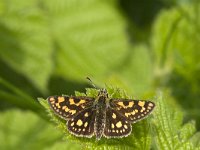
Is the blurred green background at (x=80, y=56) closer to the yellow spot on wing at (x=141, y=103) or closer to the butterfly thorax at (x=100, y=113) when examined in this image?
→ the butterfly thorax at (x=100, y=113)

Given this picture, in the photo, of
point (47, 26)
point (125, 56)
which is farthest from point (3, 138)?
point (125, 56)

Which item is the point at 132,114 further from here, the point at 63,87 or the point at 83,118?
the point at 63,87

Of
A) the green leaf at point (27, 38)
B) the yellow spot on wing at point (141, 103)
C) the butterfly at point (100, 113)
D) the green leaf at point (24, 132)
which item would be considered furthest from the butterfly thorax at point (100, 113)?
the green leaf at point (27, 38)

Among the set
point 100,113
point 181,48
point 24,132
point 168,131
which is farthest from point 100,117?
point 181,48

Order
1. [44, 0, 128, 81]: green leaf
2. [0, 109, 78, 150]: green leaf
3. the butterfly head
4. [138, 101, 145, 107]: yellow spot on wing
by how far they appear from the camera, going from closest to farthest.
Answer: [138, 101, 145, 107]: yellow spot on wing, the butterfly head, [0, 109, 78, 150]: green leaf, [44, 0, 128, 81]: green leaf

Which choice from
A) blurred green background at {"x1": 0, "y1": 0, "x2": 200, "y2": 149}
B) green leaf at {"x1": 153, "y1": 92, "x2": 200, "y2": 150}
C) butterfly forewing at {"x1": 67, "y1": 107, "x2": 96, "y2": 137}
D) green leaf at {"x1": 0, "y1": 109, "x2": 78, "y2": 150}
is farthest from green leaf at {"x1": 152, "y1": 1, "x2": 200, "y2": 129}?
butterfly forewing at {"x1": 67, "y1": 107, "x2": 96, "y2": 137}

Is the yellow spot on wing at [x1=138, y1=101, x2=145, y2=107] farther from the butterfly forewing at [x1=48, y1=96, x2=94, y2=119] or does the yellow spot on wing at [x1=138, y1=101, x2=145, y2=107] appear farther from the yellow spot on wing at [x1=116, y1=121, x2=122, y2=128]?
the butterfly forewing at [x1=48, y1=96, x2=94, y2=119]
